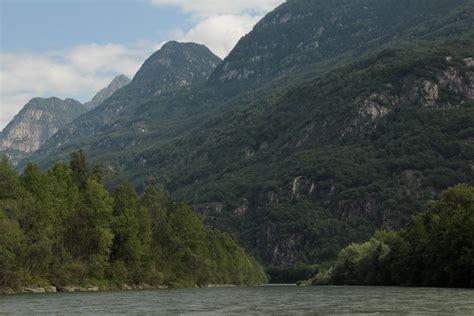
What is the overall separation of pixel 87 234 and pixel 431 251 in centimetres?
5804

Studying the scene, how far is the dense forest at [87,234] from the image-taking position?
3770 inches

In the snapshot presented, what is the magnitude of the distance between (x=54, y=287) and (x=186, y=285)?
52.3 m

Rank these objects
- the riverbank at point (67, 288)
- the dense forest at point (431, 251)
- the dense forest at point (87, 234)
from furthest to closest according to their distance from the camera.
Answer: the dense forest at point (431, 251)
the dense forest at point (87, 234)
the riverbank at point (67, 288)

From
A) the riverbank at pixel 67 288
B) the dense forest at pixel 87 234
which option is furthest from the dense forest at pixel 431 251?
the riverbank at pixel 67 288

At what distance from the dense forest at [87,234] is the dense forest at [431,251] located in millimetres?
41617

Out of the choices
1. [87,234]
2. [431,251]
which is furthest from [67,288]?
[431,251]

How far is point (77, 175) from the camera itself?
13375cm

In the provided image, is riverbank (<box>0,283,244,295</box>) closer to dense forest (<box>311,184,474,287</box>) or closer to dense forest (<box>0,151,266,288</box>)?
dense forest (<box>0,151,266,288</box>)

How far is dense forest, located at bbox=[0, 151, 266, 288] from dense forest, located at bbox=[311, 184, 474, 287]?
41.6m

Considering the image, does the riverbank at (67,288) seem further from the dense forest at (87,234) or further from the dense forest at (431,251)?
the dense forest at (431,251)

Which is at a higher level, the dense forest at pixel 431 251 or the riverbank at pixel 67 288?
the dense forest at pixel 431 251

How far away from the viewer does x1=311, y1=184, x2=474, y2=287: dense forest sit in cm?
10419

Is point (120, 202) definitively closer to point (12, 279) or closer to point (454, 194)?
point (12, 279)

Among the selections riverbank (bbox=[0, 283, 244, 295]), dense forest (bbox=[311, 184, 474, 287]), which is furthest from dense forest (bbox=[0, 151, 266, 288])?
dense forest (bbox=[311, 184, 474, 287])
